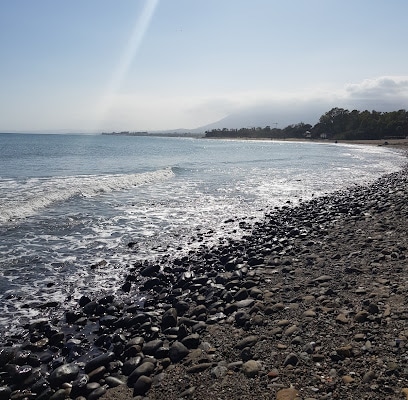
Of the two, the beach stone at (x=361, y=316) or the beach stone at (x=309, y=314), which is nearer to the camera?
the beach stone at (x=361, y=316)

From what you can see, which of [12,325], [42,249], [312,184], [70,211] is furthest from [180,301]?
[312,184]

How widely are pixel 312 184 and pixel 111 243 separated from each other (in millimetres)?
17826

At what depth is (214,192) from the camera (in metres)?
21.9

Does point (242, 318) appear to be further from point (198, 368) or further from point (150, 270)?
point (150, 270)

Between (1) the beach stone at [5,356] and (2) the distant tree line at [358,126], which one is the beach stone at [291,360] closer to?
(1) the beach stone at [5,356]

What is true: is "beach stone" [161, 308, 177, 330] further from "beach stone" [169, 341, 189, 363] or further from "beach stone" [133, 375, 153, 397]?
"beach stone" [133, 375, 153, 397]

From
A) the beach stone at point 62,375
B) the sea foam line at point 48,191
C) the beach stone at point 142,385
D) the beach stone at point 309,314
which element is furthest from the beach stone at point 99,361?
the sea foam line at point 48,191

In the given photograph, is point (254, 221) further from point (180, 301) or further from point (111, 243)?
point (180, 301)

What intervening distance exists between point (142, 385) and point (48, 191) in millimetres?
16892

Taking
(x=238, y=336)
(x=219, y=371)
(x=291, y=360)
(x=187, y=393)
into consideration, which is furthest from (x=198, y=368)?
(x=291, y=360)

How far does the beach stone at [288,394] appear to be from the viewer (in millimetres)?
3755

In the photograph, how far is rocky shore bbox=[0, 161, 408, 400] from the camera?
413 centimetres

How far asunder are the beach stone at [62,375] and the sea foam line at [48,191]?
31.8 feet

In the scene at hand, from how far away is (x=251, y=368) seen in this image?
14.4 ft
